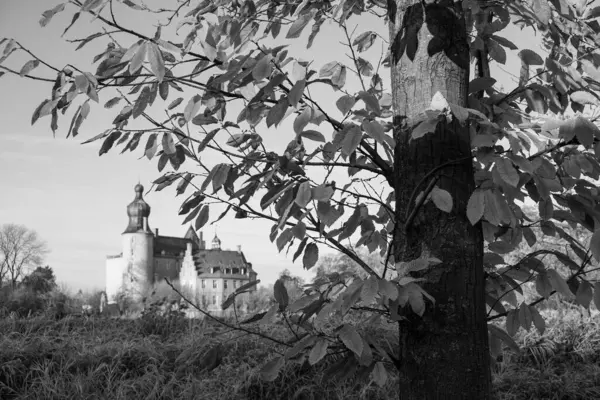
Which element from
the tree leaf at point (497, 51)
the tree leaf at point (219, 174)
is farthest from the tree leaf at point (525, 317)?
the tree leaf at point (219, 174)

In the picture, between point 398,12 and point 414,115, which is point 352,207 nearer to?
point 414,115

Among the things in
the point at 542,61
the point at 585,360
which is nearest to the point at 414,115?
the point at 542,61

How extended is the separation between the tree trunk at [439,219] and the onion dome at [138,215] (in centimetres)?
6620

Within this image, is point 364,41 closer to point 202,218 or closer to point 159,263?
point 202,218

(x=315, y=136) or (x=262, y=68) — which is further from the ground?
(x=262, y=68)

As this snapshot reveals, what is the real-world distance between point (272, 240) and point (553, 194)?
1224 millimetres

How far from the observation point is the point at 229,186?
2.45m

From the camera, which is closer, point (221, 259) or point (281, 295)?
point (281, 295)

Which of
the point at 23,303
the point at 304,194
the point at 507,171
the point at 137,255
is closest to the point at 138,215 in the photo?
the point at 137,255

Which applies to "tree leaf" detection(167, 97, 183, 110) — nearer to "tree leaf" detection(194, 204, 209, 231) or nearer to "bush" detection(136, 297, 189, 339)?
"tree leaf" detection(194, 204, 209, 231)

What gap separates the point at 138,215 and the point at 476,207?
6973 centimetres

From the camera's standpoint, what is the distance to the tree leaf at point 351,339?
1762 mm

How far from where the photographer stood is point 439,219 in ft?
6.84

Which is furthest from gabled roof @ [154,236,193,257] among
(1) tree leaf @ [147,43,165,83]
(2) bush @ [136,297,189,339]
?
(1) tree leaf @ [147,43,165,83]
